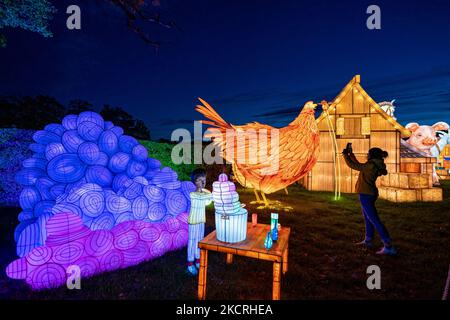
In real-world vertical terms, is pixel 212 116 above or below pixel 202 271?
above

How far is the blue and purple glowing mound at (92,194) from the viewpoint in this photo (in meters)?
3.43

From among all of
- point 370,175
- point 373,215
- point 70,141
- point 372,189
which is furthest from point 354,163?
point 70,141

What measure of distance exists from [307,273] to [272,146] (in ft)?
13.6

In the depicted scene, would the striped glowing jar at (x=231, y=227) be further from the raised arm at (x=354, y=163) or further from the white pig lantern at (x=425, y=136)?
the white pig lantern at (x=425, y=136)

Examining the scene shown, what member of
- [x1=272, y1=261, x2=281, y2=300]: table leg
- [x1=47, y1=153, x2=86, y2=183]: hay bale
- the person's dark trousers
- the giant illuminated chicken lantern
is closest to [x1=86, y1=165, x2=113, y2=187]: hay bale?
[x1=47, y1=153, x2=86, y2=183]: hay bale

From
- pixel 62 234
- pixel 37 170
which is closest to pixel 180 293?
pixel 62 234

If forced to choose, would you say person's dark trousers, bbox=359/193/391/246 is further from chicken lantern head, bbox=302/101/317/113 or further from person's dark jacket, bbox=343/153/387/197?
chicken lantern head, bbox=302/101/317/113

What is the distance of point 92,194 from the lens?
12.5ft

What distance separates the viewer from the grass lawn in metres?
3.39

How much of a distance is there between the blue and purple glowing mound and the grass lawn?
16.6 inches

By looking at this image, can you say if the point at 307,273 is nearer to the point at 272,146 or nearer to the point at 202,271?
the point at 202,271

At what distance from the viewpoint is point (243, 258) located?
461 centimetres

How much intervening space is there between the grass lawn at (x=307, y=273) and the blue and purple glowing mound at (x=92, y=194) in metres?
0.42

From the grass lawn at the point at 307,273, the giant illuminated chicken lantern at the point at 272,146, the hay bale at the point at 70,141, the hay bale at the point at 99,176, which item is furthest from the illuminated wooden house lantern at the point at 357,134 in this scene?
the hay bale at the point at 70,141
